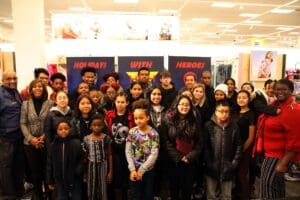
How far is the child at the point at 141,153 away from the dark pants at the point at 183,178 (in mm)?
247

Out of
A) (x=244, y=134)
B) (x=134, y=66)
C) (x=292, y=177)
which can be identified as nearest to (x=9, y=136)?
(x=134, y=66)

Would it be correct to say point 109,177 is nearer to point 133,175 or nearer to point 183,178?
point 133,175

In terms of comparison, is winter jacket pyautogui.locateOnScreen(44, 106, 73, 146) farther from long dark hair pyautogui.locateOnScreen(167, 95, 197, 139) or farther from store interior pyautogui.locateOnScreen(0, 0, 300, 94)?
store interior pyautogui.locateOnScreen(0, 0, 300, 94)

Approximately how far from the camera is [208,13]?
9039 mm

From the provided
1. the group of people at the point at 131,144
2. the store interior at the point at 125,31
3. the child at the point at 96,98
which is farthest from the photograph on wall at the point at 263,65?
the child at the point at 96,98

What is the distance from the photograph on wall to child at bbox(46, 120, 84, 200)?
158 inches

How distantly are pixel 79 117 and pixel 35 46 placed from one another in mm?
2196

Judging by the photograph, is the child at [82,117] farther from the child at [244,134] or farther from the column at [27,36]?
the column at [27,36]

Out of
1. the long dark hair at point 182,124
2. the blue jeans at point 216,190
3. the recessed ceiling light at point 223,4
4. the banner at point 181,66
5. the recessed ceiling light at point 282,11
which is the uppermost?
the recessed ceiling light at point 223,4

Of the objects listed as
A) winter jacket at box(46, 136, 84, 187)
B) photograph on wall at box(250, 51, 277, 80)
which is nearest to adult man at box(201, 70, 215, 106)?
winter jacket at box(46, 136, 84, 187)

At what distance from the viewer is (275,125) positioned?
238 centimetres

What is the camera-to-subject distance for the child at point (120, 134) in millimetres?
3004

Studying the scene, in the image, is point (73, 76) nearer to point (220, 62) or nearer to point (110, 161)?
point (110, 161)

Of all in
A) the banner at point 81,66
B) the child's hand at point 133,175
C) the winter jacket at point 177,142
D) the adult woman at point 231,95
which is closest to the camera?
the child's hand at point 133,175
